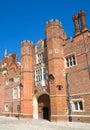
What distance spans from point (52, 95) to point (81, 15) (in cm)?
1124

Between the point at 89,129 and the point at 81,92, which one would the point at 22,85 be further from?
the point at 89,129

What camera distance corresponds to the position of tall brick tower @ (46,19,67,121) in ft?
60.2

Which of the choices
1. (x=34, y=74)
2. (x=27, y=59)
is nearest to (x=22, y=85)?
(x=34, y=74)

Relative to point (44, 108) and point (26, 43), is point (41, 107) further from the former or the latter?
point (26, 43)

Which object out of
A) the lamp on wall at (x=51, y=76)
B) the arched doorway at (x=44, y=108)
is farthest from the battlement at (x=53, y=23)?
the arched doorway at (x=44, y=108)

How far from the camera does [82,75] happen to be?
17.8 meters

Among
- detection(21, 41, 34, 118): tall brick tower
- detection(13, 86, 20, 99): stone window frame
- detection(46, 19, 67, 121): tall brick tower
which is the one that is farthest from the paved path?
detection(13, 86, 20, 99): stone window frame

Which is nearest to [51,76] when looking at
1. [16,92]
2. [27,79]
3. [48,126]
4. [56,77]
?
[56,77]

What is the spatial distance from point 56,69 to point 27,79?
6036mm

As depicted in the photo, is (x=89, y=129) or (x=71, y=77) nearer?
(x=89, y=129)

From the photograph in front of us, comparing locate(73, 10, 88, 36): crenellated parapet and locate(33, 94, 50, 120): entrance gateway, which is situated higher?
locate(73, 10, 88, 36): crenellated parapet

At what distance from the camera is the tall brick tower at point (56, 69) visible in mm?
18359

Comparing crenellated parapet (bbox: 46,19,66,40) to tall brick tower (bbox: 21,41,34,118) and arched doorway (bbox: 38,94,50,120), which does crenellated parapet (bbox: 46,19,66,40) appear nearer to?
tall brick tower (bbox: 21,41,34,118)

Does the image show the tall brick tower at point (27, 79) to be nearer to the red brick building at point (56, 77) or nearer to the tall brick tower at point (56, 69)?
the red brick building at point (56, 77)
